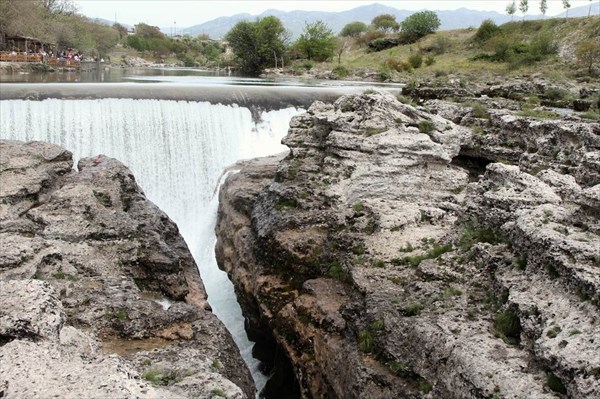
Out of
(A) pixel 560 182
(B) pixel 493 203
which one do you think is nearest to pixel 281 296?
(B) pixel 493 203

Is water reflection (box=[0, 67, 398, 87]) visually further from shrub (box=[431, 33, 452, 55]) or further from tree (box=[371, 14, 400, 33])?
tree (box=[371, 14, 400, 33])

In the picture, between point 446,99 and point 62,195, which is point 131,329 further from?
point 446,99

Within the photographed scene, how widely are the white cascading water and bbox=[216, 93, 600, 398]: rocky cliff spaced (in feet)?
11.3

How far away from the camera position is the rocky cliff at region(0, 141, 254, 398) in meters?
5.77

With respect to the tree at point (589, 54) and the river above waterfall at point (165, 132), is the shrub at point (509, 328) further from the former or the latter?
the tree at point (589, 54)

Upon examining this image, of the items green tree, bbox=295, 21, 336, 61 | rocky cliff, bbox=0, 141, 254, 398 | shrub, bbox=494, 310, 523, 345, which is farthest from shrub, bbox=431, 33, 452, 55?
shrub, bbox=494, 310, 523, 345

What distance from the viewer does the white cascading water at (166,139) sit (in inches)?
760

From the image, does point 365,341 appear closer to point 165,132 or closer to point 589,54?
point 165,132

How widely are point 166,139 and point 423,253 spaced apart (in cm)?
1302

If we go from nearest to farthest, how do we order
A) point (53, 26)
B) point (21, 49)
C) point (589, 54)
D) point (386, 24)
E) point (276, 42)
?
1. point (589, 54)
2. point (21, 49)
3. point (53, 26)
4. point (276, 42)
5. point (386, 24)

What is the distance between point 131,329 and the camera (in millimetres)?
8680

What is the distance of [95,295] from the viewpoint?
366 inches

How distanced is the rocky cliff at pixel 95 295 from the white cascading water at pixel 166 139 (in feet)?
15.7

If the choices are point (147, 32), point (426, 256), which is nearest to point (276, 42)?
point (426, 256)
